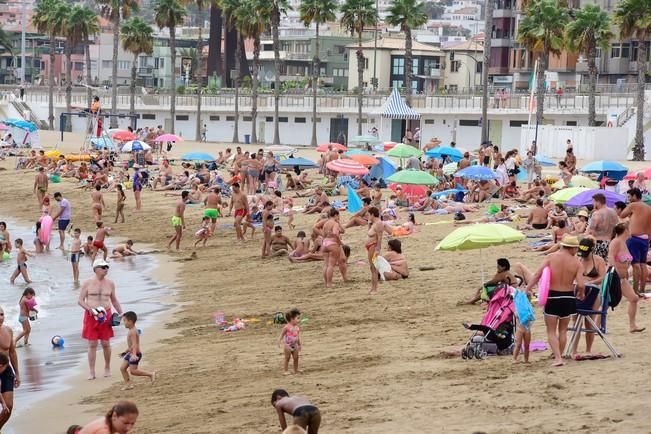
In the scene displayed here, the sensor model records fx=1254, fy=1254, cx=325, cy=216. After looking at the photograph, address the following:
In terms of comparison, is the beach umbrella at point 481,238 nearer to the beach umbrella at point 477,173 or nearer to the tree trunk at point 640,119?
the beach umbrella at point 477,173

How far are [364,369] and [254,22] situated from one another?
56114 mm

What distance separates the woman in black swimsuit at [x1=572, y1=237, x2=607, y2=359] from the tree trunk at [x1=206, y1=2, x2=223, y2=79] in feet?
236

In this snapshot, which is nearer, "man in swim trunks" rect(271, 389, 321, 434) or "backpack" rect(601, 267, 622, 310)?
"man in swim trunks" rect(271, 389, 321, 434)

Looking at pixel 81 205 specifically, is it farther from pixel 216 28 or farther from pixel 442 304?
pixel 216 28

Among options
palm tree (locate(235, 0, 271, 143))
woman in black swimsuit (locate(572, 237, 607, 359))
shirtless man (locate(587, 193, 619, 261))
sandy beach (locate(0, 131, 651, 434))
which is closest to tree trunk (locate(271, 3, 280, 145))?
palm tree (locate(235, 0, 271, 143))

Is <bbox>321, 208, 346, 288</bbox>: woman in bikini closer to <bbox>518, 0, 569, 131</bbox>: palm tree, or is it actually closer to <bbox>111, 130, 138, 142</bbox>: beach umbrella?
<bbox>111, 130, 138, 142</bbox>: beach umbrella

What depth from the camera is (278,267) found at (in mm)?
24359

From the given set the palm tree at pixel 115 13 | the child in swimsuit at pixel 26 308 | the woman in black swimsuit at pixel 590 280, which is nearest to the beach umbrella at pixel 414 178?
the child in swimsuit at pixel 26 308

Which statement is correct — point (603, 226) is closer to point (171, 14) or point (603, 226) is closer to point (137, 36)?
Result: point (171, 14)

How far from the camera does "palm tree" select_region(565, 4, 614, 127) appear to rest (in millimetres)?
51531

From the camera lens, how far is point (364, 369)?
538 inches

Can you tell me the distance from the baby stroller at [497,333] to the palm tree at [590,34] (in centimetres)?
3959

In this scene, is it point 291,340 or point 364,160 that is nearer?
point 291,340

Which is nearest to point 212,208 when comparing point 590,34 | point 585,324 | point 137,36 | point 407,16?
point 585,324
